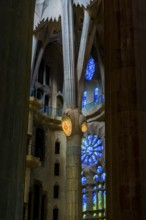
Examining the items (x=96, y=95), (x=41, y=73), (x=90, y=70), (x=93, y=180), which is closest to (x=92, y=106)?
(x=96, y=95)

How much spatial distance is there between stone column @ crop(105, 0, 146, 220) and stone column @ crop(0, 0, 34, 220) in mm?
1749

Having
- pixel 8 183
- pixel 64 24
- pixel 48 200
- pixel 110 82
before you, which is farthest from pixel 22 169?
pixel 48 200

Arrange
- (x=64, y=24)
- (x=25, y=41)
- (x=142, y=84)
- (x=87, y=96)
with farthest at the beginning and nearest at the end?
1. (x=87, y=96)
2. (x=64, y=24)
3. (x=142, y=84)
4. (x=25, y=41)

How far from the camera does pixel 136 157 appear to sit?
287 inches

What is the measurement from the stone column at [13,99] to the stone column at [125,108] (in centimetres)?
175

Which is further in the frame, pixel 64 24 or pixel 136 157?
pixel 64 24

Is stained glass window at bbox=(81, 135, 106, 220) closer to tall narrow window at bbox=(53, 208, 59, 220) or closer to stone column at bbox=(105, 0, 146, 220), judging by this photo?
tall narrow window at bbox=(53, 208, 59, 220)

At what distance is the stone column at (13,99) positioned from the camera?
614 centimetres

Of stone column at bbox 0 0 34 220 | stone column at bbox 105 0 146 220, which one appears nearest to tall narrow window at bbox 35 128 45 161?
stone column at bbox 105 0 146 220

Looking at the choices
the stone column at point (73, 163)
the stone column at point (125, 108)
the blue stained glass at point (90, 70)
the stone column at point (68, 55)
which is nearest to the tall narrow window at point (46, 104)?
the blue stained glass at point (90, 70)

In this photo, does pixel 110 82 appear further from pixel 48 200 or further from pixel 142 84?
pixel 48 200

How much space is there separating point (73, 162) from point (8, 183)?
1311 centimetres

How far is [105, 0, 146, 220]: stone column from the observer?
7078 mm

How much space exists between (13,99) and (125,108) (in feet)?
7.32
